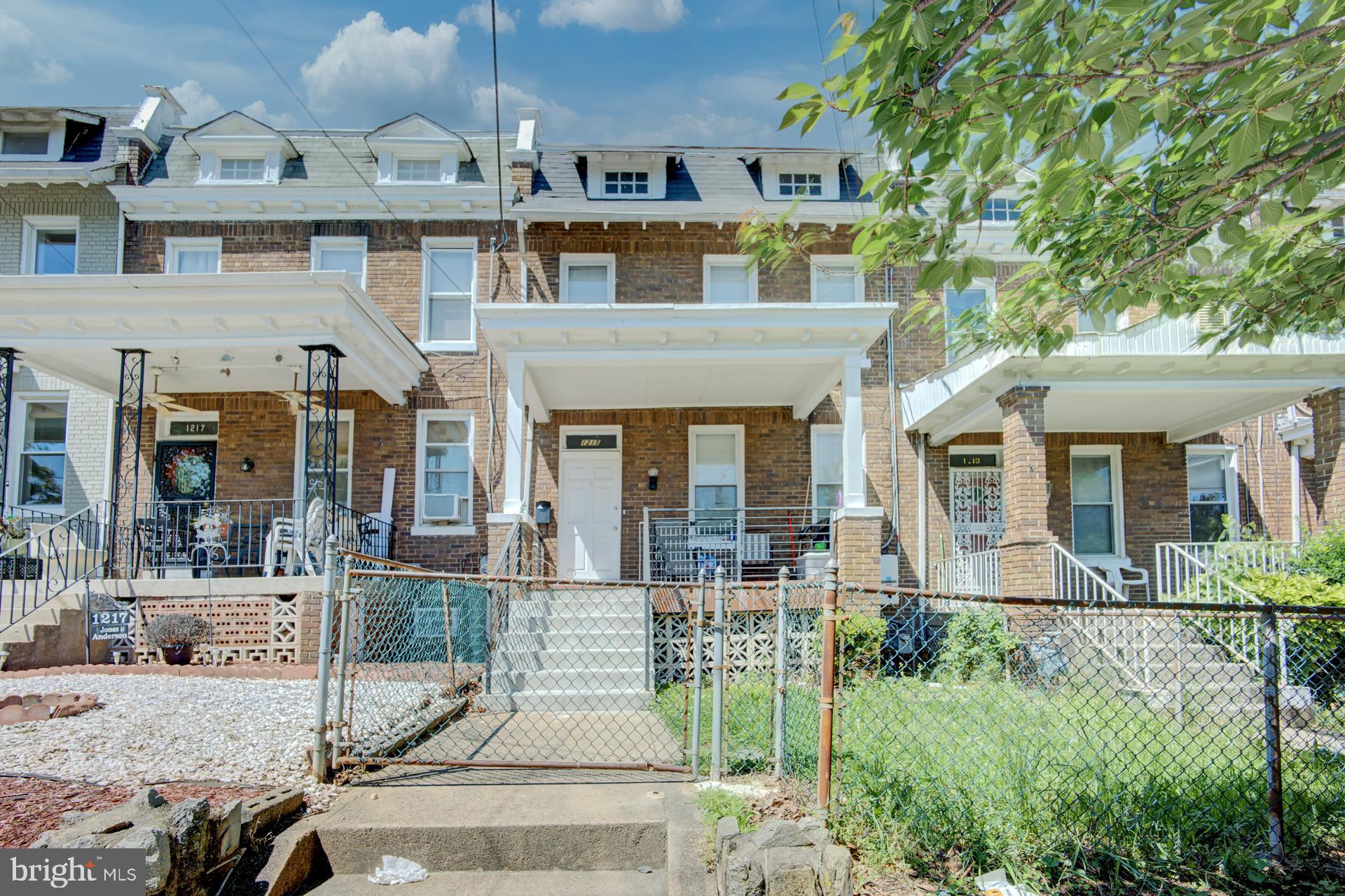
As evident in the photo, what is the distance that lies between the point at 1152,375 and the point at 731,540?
5976mm

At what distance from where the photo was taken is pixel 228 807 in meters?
3.78

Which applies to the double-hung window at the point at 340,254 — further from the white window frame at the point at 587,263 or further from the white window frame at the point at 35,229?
the white window frame at the point at 35,229

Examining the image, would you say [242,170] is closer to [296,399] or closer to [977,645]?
[296,399]

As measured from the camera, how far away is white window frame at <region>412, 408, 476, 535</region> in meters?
13.2

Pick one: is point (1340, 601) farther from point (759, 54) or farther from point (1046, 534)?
point (759, 54)

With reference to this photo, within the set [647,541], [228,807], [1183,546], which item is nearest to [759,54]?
[647,541]

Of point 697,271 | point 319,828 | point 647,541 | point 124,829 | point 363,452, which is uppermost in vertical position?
point 697,271

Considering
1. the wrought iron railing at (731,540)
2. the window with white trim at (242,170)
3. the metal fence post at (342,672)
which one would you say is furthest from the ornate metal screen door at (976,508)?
the window with white trim at (242,170)

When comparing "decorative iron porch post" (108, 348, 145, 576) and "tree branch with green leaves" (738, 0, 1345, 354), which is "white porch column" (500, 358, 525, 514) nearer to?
"decorative iron porch post" (108, 348, 145, 576)

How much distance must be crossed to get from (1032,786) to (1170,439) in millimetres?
11434

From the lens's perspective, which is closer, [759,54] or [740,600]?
[759,54]

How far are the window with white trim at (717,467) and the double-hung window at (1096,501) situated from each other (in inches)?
208

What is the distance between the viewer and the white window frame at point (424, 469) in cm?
1319

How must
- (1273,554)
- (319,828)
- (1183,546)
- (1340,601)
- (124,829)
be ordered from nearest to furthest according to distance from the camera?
1. (124,829)
2. (319,828)
3. (1340,601)
4. (1273,554)
5. (1183,546)
